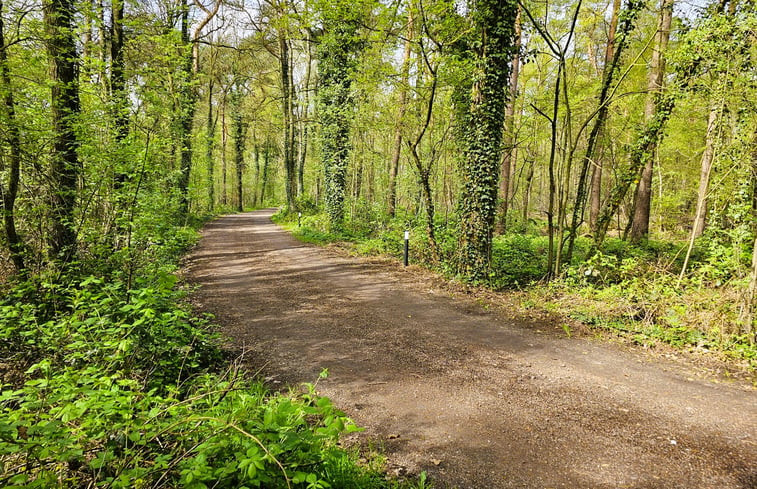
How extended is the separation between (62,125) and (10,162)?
0.98m

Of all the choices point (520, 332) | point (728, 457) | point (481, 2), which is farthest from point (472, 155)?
point (728, 457)

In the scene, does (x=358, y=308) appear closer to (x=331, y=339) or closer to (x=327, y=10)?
(x=331, y=339)

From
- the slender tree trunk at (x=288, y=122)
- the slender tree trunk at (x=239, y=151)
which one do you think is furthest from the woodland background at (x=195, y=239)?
the slender tree trunk at (x=239, y=151)

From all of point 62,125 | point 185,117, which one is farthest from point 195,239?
point 62,125

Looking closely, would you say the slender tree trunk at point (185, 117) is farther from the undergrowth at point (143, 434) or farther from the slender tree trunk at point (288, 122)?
the undergrowth at point (143, 434)

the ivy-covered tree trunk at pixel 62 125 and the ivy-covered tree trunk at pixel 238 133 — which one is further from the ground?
the ivy-covered tree trunk at pixel 238 133

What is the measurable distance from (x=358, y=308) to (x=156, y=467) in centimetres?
505

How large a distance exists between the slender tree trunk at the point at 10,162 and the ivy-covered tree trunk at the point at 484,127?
26.1ft

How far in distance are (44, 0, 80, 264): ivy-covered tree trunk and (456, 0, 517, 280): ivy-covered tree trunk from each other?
294 inches

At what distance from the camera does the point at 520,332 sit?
6023 millimetres

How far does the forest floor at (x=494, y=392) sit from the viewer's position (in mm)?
3025

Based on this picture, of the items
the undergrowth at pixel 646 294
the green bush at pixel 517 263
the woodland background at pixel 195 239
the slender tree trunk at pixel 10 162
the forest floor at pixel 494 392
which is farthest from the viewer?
the green bush at pixel 517 263

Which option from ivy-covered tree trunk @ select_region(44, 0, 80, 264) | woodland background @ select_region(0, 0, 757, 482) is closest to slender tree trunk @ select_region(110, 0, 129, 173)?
woodland background @ select_region(0, 0, 757, 482)

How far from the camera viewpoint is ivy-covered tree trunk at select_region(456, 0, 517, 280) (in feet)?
27.1
